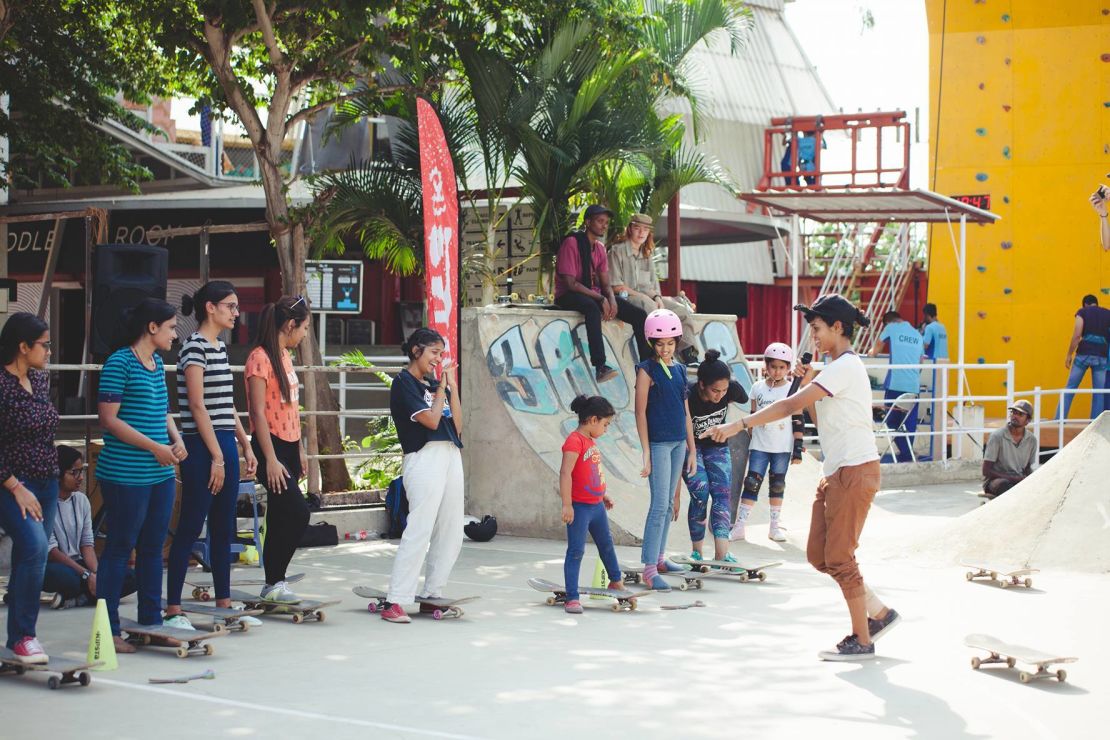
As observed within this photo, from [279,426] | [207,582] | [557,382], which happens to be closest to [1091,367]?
[557,382]

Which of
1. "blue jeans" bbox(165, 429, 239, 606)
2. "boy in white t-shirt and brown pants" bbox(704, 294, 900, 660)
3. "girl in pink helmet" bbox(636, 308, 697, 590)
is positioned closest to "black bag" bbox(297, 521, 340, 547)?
"girl in pink helmet" bbox(636, 308, 697, 590)

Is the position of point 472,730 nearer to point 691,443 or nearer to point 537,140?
point 691,443

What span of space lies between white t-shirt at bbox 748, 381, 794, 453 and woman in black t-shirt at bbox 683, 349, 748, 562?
160cm

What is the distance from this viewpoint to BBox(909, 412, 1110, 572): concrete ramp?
1009 cm

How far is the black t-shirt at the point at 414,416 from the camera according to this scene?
7641 mm

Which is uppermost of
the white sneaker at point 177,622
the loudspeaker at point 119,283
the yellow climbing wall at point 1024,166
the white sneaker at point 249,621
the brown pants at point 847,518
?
the yellow climbing wall at point 1024,166

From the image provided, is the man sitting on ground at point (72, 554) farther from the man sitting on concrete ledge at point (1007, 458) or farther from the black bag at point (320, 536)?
the man sitting on concrete ledge at point (1007, 458)

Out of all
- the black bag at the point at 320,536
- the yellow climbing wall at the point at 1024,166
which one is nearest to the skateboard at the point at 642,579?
the black bag at the point at 320,536

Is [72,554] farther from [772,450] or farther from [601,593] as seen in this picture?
[772,450]

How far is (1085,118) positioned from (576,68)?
12.2 m

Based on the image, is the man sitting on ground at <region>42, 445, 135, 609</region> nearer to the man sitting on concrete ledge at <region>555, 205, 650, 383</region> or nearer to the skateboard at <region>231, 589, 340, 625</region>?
the skateboard at <region>231, 589, 340, 625</region>

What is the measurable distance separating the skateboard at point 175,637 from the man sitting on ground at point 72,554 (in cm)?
124

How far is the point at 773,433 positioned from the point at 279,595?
17.1ft

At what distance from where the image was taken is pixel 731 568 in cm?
943
